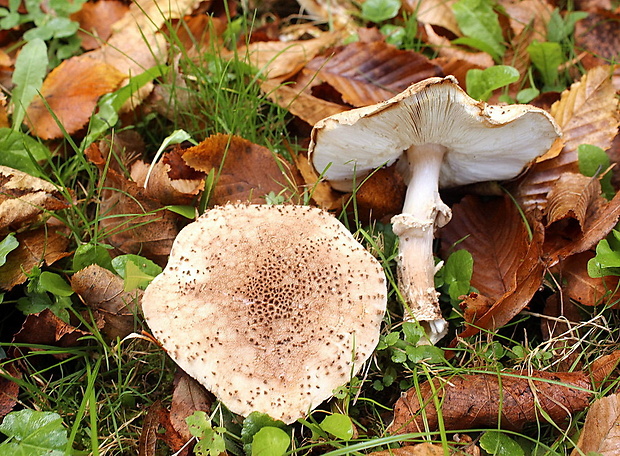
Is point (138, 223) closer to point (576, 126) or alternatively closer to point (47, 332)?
point (47, 332)

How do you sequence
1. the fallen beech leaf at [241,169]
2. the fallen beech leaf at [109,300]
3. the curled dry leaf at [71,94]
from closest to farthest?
the fallen beech leaf at [109,300]
the fallen beech leaf at [241,169]
the curled dry leaf at [71,94]

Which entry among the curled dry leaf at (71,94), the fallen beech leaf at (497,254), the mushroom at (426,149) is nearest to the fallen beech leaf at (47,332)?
the curled dry leaf at (71,94)

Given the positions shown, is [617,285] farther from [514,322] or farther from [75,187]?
[75,187]

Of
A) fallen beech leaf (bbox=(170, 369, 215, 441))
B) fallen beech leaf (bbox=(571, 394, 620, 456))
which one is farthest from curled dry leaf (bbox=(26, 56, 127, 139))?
fallen beech leaf (bbox=(571, 394, 620, 456))

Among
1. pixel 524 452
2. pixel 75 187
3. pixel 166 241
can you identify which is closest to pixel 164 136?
pixel 75 187

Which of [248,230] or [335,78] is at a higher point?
[335,78]

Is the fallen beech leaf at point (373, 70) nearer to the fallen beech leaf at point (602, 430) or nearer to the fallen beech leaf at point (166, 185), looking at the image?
the fallen beech leaf at point (166, 185)

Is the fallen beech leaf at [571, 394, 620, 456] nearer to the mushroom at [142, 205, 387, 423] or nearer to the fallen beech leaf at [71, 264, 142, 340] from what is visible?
the mushroom at [142, 205, 387, 423]
